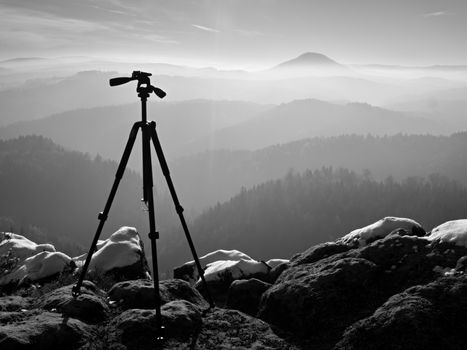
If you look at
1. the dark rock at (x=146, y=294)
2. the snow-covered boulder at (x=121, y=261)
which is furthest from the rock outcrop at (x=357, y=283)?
the snow-covered boulder at (x=121, y=261)

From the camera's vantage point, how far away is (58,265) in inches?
527

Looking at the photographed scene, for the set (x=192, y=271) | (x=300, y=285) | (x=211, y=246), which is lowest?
(x=211, y=246)

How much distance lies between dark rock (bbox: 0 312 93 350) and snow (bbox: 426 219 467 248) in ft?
26.3

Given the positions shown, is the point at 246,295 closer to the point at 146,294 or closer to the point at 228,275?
the point at 146,294

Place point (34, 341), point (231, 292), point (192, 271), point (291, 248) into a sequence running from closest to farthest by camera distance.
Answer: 1. point (34, 341)
2. point (231, 292)
3. point (192, 271)
4. point (291, 248)

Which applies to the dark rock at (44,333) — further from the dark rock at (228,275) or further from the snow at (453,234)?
the snow at (453,234)

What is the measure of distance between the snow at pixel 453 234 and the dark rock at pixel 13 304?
31.8 ft

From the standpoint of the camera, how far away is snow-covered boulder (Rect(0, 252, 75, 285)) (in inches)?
512

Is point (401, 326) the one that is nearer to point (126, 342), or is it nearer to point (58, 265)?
point (126, 342)

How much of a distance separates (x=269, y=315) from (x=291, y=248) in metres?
188

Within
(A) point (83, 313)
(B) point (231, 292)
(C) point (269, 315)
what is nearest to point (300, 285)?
(C) point (269, 315)

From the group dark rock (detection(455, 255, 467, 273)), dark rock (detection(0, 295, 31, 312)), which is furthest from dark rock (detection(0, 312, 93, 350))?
dark rock (detection(455, 255, 467, 273))

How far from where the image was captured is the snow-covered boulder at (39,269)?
13.0 metres

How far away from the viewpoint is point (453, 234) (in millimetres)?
8969
